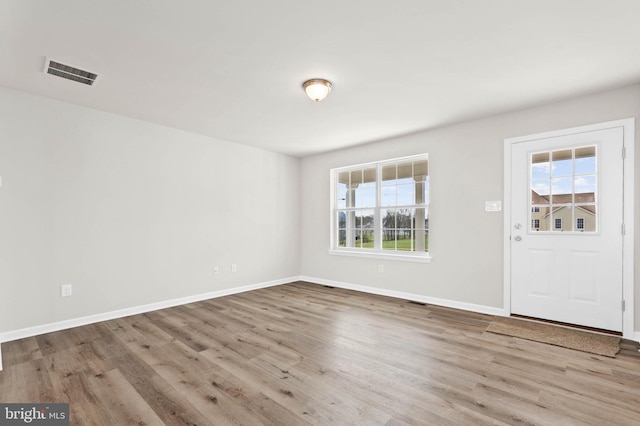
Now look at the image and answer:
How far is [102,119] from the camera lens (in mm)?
3705

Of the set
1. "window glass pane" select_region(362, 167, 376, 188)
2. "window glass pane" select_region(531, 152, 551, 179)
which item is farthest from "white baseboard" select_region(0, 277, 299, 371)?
"window glass pane" select_region(531, 152, 551, 179)

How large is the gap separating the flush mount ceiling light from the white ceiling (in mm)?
74

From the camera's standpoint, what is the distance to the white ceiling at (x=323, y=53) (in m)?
1.99

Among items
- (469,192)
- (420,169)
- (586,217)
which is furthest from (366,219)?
(586,217)

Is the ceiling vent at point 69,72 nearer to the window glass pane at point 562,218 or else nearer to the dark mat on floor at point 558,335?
the dark mat on floor at point 558,335

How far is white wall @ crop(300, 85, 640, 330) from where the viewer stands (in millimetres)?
3350

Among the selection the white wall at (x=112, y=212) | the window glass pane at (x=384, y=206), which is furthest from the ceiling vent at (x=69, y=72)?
the window glass pane at (x=384, y=206)

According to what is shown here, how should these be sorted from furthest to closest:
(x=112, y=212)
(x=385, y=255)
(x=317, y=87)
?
1. (x=385, y=255)
2. (x=112, y=212)
3. (x=317, y=87)

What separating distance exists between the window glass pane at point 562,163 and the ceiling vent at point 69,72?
4881 mm

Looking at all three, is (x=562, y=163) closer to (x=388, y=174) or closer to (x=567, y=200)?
(x=567, y=200)

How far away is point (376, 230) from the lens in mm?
5254

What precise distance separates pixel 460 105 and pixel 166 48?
3076 millimetres

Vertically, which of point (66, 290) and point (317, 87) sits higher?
point (317, 87)

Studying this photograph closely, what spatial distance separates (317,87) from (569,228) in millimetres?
3176
